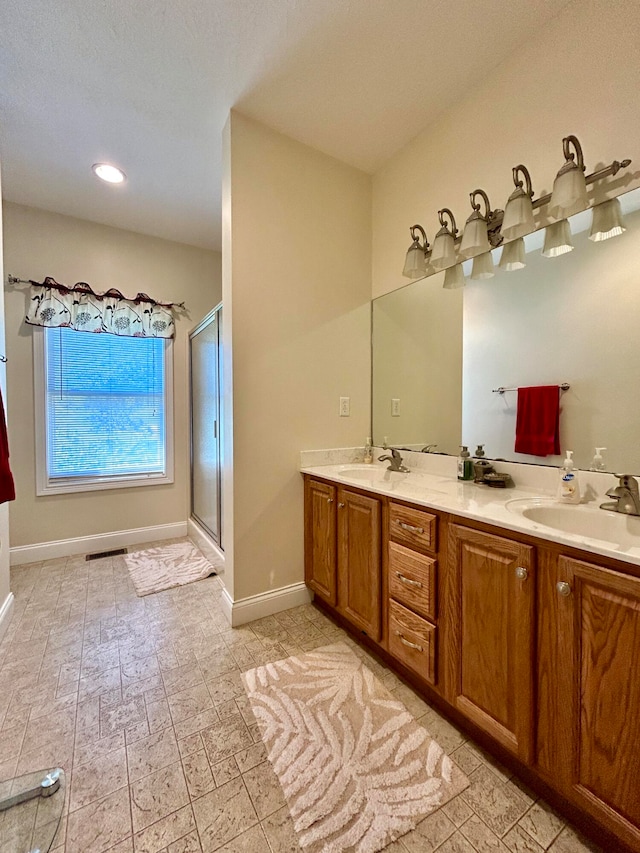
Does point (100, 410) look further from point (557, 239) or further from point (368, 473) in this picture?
point (557, 239)

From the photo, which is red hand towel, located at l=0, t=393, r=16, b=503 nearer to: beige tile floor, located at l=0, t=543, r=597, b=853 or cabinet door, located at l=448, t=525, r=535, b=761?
beige tile floor, located at l=0, t=543, r=597, b=853

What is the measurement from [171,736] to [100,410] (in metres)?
2.55

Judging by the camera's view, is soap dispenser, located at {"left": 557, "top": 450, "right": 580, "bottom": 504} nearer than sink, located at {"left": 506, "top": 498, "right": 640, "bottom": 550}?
No

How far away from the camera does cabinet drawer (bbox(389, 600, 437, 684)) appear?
1.33 m

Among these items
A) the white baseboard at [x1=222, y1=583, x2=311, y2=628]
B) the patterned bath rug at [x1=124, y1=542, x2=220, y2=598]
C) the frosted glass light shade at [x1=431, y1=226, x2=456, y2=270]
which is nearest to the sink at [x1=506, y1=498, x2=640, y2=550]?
the frosted glass light shade at [x1=431, y1=226, x2=456, y2=270]

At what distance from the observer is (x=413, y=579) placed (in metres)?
1.40

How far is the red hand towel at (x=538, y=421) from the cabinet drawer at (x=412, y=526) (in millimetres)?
617

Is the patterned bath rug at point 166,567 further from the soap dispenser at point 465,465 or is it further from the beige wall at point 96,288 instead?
the soap dispenser at point 465,465

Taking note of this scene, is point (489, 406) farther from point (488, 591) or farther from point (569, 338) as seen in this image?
point (488, 591)

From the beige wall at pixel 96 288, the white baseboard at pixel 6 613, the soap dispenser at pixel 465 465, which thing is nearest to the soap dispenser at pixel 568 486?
the soap dispenser at pixel 465 465

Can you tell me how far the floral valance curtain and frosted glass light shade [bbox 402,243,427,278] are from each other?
87.6 inches

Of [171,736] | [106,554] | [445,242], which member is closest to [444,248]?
[445,242]

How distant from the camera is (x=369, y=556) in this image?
1649mm

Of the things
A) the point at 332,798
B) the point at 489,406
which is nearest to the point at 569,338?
the point at 489,406
